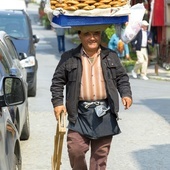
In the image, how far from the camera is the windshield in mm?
16047

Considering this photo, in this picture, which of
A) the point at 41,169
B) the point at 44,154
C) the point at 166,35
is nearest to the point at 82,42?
the point at 41,169

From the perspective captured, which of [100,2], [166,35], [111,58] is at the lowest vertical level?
[166,35]

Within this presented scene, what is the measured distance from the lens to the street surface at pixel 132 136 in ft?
27.8

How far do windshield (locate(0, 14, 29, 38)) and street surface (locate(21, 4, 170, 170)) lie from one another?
1.44 meters

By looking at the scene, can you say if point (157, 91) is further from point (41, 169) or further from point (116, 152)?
point (41, 169)

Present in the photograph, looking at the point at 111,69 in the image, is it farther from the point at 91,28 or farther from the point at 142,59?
the point at 142,59

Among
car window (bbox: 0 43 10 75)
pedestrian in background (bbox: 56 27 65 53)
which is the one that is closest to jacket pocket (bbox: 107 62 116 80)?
car window (bbox: 0 43 10 75)

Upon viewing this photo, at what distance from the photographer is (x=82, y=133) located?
6105 mm

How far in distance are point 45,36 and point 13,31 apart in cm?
2742

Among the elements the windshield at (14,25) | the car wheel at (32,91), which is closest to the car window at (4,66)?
the car wheel at (32,91)

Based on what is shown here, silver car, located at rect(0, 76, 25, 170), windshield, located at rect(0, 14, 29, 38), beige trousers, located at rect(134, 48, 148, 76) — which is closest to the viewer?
silver car, located at rect(0, 76, 25, 170)

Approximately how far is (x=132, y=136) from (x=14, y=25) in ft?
22.1

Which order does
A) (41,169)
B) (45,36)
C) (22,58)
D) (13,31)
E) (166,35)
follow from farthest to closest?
(45,36) < (166,35) < (13,31) < (22,58) < (41,169)

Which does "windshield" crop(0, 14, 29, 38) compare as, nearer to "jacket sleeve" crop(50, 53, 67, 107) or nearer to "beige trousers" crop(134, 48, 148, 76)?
"beige trousers" crop(134, 48, 148, 76)
